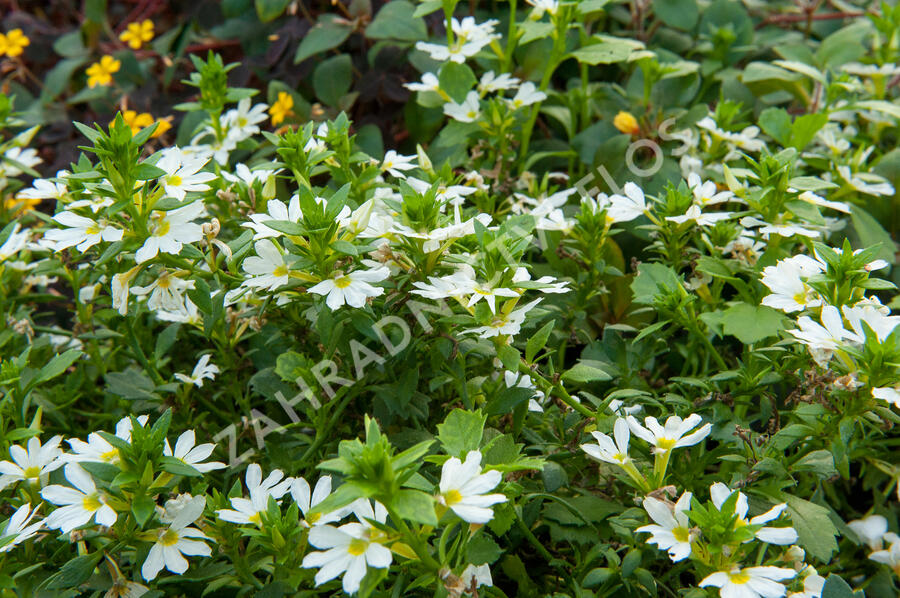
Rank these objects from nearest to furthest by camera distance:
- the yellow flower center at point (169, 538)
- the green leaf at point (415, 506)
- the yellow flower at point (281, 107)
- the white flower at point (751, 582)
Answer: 1. the green leaf at point (415, 506)
2. the white flower at point (751, 582)
3. the yellow flower center at point (169, 538)
4. the yellow flower at point (281, 107)

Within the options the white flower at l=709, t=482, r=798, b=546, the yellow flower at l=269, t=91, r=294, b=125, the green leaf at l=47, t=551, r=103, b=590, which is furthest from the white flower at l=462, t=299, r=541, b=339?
the yellow flower at l=269, t=91, r=294, b=125

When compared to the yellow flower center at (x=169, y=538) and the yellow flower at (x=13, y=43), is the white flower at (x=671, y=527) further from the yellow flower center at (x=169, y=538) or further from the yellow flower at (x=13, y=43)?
the yellow flower at (x=13, y=43)

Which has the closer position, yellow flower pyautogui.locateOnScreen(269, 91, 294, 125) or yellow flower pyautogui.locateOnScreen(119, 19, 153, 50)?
yellow flower pyautogui.locateOnScreen(269, 91, 294, 125)

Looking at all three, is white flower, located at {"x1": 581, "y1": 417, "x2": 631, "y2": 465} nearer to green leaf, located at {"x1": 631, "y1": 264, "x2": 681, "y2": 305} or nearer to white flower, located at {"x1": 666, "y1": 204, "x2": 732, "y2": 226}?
green leaf, located at {"x1": 631, "y1": 264, "x2": 681, "y2": 305}

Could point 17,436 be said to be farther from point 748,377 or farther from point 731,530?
point 748,377

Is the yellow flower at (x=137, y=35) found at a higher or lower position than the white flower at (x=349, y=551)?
higher

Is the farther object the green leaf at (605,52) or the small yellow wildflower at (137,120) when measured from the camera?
the small yellow wildflower at (137,120)

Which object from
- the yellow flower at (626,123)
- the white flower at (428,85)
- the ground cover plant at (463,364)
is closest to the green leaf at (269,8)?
the ground cover plant at (463,364)
